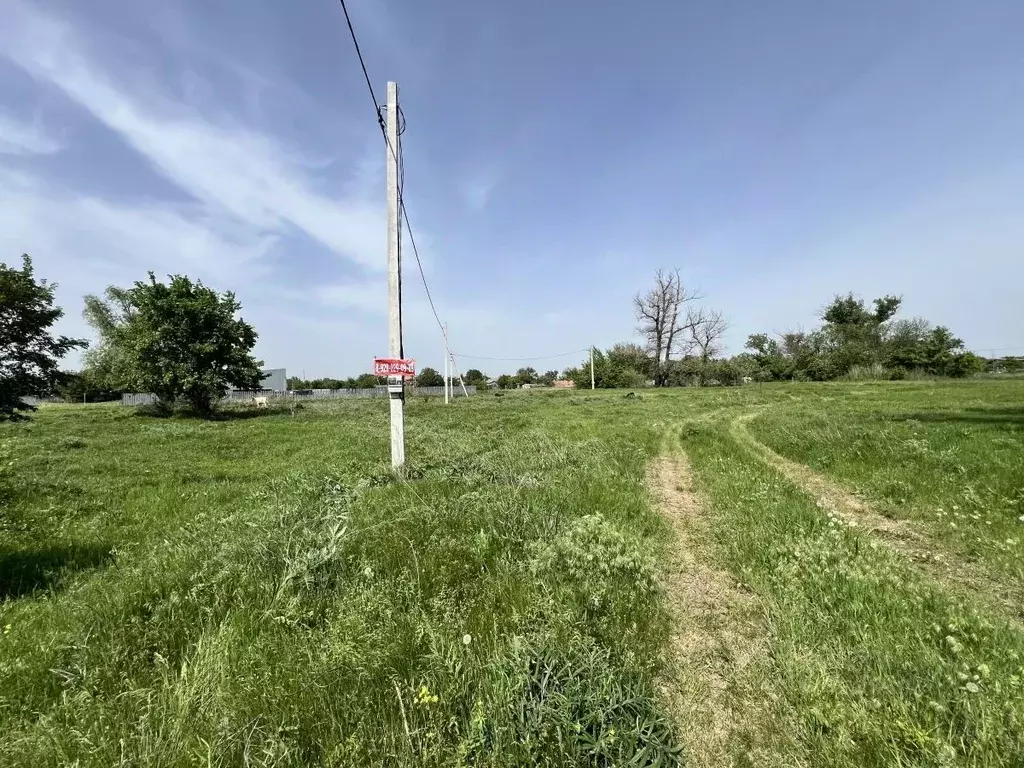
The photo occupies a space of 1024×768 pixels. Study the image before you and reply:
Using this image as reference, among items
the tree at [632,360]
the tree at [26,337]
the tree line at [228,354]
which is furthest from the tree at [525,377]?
the tree at [26,337]

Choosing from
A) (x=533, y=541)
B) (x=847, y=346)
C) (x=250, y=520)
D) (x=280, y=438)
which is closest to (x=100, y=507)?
(x=250, y=520)

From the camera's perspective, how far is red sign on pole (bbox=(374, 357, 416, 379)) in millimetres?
8141

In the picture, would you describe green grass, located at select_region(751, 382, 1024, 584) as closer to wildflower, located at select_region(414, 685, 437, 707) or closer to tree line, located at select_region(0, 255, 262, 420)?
wildflower, located at select_region(414, 685, 437, 707)

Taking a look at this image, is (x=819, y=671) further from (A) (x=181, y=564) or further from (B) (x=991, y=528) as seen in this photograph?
(A) (x=181, y=564)

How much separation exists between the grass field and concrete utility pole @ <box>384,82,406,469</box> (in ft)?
3.34

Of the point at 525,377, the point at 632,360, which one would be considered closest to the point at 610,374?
the point at 632,360

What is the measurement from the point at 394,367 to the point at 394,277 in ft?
5.59

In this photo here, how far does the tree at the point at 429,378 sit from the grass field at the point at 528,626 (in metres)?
84.3

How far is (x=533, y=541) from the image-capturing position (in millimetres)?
4750

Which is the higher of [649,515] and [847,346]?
[847,346]

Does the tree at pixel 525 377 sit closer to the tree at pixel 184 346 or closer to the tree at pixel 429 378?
the tree at pixel 429 378

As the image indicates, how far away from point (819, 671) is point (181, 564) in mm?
5583

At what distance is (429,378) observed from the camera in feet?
305

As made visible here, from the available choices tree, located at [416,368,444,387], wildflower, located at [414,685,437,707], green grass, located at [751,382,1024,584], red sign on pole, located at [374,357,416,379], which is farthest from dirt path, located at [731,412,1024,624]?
tree, located at [416,368,444,387]
